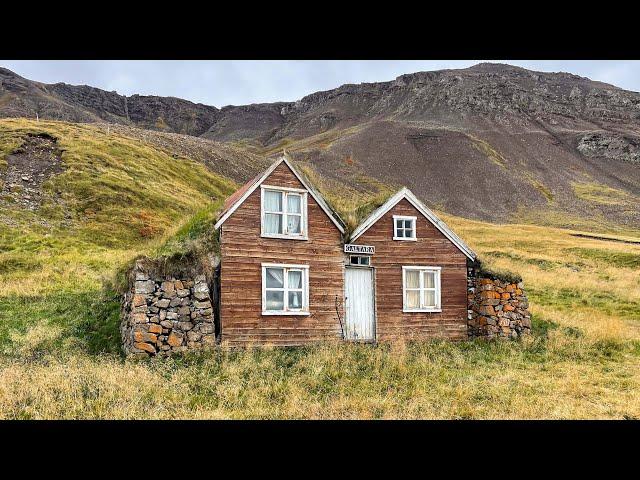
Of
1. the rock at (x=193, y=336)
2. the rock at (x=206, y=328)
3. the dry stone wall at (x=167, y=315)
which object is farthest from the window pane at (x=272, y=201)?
the rock at (x=193, y=336)

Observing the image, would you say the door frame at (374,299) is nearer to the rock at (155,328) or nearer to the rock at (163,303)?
the rock at (163,303)

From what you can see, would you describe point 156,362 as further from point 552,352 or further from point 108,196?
point 108,196

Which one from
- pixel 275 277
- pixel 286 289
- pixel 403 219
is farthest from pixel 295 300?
pixel 403 219

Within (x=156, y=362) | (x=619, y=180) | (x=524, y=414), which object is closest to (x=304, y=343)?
(x=156, y=362)

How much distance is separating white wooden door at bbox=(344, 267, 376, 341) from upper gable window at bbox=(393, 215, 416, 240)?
2332mm

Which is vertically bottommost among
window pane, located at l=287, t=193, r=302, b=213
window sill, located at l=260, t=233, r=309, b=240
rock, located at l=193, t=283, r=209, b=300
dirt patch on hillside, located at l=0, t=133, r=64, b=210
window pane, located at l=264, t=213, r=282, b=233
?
rock, located at l=193, t=283, r=209, b=300

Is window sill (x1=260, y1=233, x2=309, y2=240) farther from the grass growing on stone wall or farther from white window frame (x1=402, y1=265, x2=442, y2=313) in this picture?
white window frame (x1=402, y1=265, x2=442, y2=313)

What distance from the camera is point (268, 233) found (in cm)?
2145

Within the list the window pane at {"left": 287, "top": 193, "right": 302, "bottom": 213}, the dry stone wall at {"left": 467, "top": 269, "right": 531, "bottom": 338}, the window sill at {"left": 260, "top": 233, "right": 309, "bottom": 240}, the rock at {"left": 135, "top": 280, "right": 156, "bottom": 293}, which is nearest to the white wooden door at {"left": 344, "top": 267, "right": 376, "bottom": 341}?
the window sill at {"left": 260, "top": 233, "right": 309, "bottom": 240}

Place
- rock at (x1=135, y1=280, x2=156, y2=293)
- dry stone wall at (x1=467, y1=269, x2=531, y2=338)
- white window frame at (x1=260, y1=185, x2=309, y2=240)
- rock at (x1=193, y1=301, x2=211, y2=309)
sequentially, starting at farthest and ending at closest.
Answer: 1. dry stone wall at (x1=467, y1=269, x2=531, y2=338)
2. white window frame at (x1=260, y1=185, x2=309, y2=240)
3. rock at (x1=193, y1=301, x2=211, y2=309)
4. rock at (x1=135, y1=280, x2=156, y2=293)

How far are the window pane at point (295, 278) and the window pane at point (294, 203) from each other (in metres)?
2.46

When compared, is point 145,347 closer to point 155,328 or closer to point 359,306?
point 155,328

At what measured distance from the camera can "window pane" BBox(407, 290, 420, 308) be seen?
23859 mm

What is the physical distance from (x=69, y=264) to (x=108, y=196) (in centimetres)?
1794
